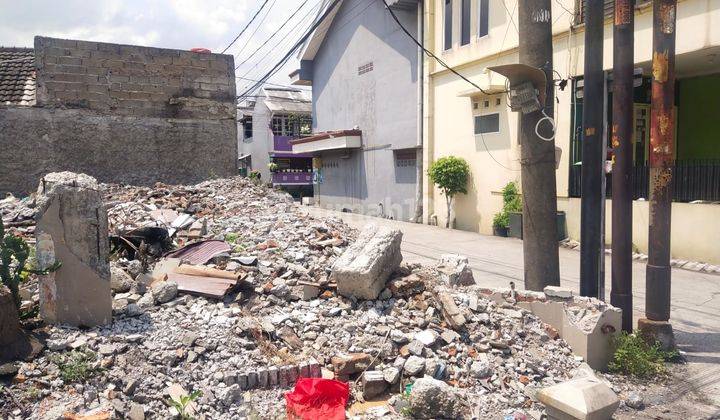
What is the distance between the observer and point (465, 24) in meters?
14.9

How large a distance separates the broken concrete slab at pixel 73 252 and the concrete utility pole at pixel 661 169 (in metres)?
5.02

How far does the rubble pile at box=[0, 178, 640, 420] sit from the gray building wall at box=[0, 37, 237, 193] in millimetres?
4271

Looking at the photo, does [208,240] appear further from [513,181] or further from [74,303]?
[513,181]

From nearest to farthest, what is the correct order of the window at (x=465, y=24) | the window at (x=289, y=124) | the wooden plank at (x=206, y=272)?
the wooden plank at (x=206, y=272), the window at (x=465, y=24), the window at (x=289, y=124)

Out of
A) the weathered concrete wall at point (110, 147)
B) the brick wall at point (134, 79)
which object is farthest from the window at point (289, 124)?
the weathered concrete wall at point (110, 147)

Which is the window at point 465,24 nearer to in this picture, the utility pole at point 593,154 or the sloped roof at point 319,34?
the sloped roof at point 319,34

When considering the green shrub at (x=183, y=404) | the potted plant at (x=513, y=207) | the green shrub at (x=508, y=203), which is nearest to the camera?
the green shrub at (x=183, y=404)

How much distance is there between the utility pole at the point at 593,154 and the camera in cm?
533

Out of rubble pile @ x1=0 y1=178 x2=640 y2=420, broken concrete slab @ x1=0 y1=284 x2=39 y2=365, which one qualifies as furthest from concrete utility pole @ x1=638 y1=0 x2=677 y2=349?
broken concrete slab @ x1=0 y1=284 x2=39 y2=365

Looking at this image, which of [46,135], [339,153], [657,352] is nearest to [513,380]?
[657,352]

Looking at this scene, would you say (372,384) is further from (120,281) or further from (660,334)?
(660,334)

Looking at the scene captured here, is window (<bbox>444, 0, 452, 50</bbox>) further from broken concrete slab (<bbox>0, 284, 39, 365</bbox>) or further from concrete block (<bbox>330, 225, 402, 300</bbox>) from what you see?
broken concrete slab (<bbox>0, 284, 39, 365</bbox>)

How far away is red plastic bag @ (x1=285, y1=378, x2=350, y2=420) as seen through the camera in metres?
3.52

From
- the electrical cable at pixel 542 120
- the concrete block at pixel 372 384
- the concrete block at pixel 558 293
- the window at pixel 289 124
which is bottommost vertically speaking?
the concrete block at pixel 372 384
